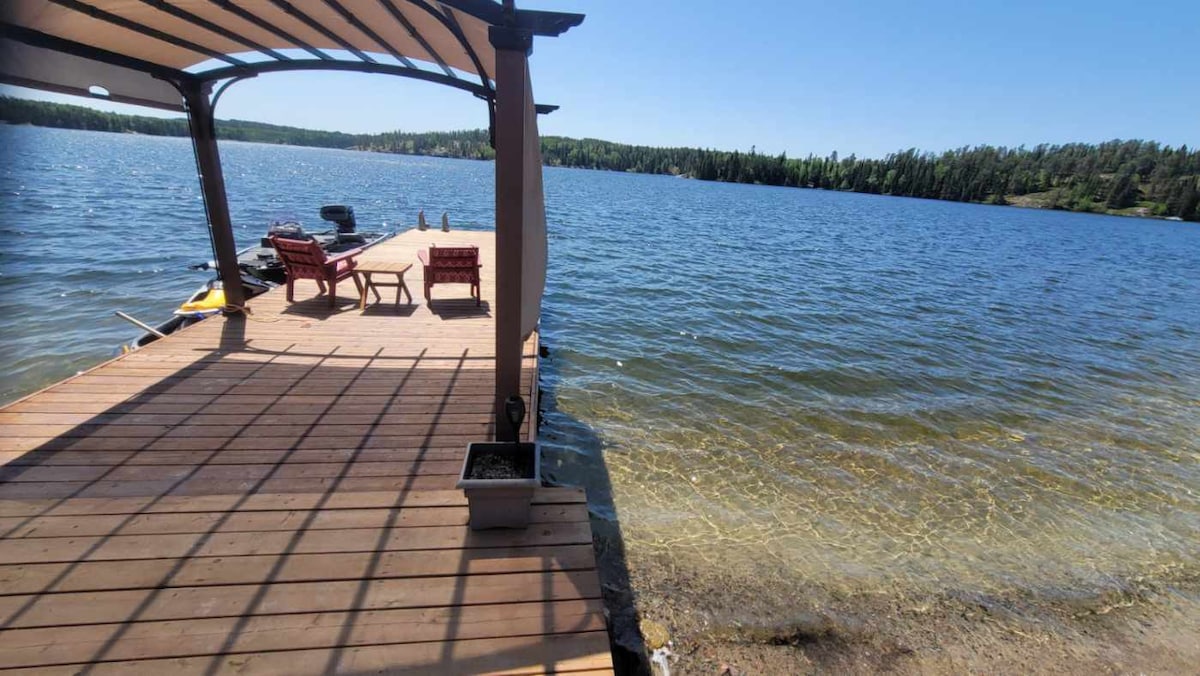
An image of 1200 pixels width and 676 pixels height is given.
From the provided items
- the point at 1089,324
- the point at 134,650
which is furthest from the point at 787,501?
the point at 1089,324

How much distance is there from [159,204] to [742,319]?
3224 centimetres

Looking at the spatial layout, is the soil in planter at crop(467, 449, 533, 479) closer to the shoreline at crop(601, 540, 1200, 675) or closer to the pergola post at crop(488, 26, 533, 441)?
the pergola post at crop(488, 26, 533, 441)

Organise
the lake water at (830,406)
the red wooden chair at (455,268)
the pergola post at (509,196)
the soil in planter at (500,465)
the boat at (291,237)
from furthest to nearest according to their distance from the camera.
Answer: the boat at (291,237) < the red wooden chair at (455,268) < the lake water at (830,406) < the soil in planter at (500,465) < the pergola post at (509,196)

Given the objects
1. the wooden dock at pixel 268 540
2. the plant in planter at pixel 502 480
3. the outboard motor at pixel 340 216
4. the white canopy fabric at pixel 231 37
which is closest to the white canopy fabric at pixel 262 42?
the white canopy fabric at pixel 231 37

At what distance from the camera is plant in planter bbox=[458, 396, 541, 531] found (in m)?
2.97

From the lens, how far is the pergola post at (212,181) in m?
5.62

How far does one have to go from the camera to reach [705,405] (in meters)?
7.27

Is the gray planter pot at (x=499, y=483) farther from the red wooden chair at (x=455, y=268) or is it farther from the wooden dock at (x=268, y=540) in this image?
the red wooden chair at (x=455, y=268)

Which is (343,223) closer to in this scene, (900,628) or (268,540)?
(268,540)

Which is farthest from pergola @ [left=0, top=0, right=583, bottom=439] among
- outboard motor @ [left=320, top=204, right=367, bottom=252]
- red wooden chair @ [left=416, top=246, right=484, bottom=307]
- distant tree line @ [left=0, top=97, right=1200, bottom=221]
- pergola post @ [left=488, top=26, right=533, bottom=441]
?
distant tree line @ [left=0, top=97, right=1200, bottom=221]

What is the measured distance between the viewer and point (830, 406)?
7.54 meters

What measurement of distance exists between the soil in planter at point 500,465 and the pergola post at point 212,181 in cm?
518

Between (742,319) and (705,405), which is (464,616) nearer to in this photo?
(705,405)

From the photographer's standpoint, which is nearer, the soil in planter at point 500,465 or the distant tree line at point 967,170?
the soil in planter at point 500,465
